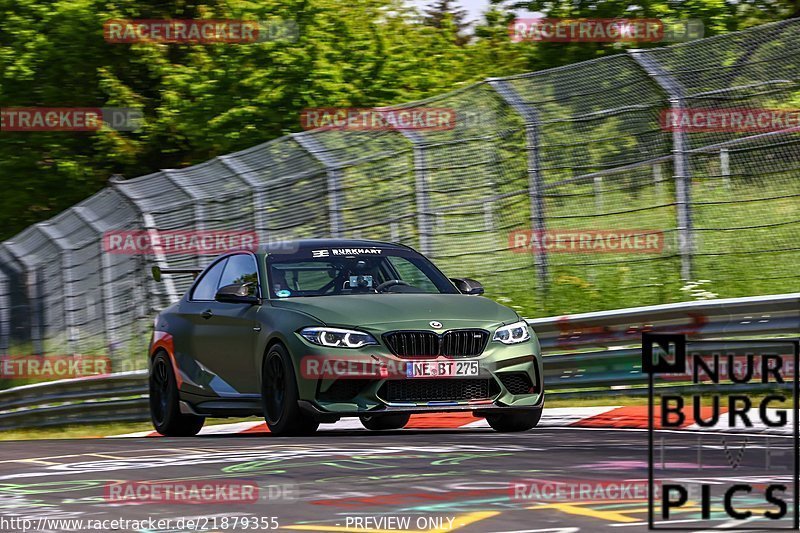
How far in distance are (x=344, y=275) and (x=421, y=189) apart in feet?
16.0

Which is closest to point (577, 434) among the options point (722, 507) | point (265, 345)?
point (265, 345)

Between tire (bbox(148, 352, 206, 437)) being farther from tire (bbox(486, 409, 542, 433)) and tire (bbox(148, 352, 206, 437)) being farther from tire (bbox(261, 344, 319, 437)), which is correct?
tire (bbox(486, 409, 542, 433))

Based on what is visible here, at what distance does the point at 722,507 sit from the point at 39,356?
59.1 ft

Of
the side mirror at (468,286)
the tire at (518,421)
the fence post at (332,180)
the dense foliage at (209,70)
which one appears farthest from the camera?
the dense foliage at (209,70)

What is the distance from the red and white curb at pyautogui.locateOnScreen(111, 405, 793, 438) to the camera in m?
11.0

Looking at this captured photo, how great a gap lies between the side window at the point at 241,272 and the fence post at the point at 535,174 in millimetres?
3981

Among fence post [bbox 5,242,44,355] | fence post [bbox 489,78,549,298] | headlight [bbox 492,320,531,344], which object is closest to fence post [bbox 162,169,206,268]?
fence post [bbox 5,242,44,355]

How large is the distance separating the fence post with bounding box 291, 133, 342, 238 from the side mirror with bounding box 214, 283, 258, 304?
20.2ft

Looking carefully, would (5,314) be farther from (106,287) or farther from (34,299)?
(106,287)

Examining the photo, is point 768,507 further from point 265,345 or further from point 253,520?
point 265,345

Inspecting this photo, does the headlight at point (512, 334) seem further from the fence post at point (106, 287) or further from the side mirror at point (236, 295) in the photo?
the fence post at point (106, 287)

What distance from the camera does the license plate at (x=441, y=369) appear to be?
10.5 m

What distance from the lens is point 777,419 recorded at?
1099cm

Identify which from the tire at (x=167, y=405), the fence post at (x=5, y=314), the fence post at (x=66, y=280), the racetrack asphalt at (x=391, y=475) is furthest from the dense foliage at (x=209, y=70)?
the racetrack asphalt at (x=391, y=475)
